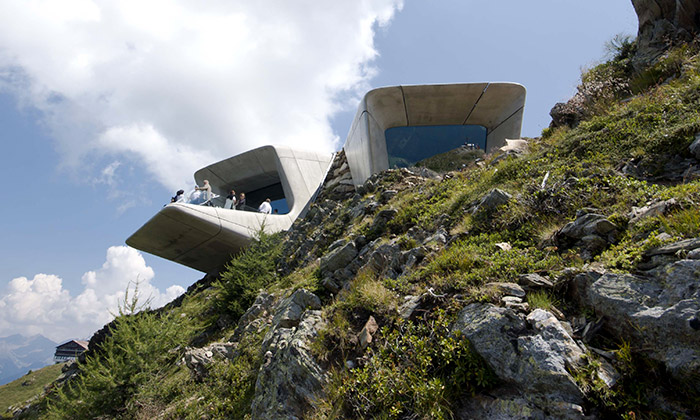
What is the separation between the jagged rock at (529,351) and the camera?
2.52m

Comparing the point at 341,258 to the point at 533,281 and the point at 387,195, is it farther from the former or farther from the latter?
the point at 533,281

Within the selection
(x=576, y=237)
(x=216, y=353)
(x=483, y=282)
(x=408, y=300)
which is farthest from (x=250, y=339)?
(x=576, y=237)

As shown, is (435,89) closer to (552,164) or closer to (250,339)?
(552,164)

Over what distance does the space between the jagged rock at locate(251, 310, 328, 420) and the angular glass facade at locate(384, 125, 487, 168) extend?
12345 mm

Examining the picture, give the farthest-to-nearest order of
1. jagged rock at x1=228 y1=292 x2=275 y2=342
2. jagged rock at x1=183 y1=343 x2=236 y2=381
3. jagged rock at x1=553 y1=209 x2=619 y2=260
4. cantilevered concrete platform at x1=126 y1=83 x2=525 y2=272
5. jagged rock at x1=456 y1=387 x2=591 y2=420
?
cantilevered concrete platform at x1=126 y1=83 x2=525 y2=272 → jagged rock at x1=228 y1=292 x2=275 y2=342 → jagged rock at x1=183 y1=343 x2=236 y2=381 → jagged rock at x1=553 y1=209 x2=619 y2=260 → jagged rock at x1=456 y1=387 x2=591 y2=420

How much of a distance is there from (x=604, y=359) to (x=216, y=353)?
23.2ft

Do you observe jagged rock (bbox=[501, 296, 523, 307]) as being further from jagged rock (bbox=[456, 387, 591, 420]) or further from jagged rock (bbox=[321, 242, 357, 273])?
jagged rock (bbox=[321, 242, 357, 273])

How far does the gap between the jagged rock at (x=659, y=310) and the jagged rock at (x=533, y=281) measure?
421 millimetres

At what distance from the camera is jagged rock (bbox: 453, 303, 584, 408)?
2.52m

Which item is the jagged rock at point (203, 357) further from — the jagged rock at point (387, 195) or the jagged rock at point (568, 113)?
the jagged rock at point (568, 113)

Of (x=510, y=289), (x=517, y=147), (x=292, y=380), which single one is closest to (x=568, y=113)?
(x=517, y=147)

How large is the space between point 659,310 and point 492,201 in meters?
3.49

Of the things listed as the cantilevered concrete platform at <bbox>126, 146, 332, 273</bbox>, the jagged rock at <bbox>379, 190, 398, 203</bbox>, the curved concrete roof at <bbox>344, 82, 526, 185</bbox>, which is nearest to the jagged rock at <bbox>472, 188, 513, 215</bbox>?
the jagged rock at <bbox>379, 190, 398, 203</bbox>

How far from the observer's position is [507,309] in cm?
319
